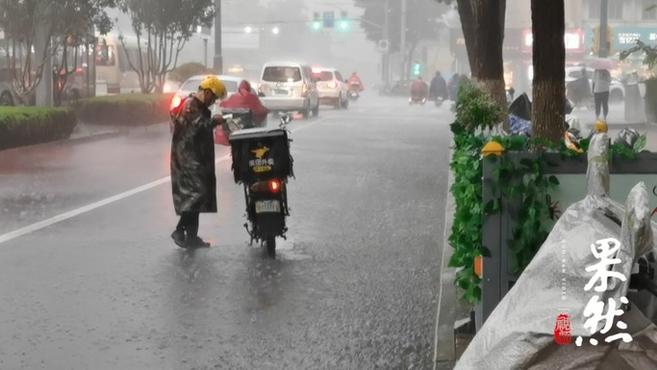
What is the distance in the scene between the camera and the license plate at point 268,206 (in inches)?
421

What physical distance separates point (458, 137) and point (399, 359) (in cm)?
196

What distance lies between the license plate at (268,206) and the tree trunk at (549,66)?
2.76 meters

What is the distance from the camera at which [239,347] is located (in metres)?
7.36

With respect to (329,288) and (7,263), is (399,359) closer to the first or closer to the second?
(329,288)

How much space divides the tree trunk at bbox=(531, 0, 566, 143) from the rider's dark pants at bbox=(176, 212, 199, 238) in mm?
3668

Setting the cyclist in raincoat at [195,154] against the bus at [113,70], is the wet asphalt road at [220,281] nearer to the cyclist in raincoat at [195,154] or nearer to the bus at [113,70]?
the cyclist in raincoat at [195,154]

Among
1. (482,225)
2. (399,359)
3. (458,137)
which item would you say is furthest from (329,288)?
(482,225)

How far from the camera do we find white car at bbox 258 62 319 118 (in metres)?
41.3

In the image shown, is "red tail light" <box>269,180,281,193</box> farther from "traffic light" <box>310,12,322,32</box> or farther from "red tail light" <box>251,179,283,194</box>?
"traffic light" <box>310,12,322,32</box>

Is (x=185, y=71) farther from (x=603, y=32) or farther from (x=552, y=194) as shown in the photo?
(x=552, y=194)

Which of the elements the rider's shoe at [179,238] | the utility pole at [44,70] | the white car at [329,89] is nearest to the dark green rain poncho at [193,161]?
the rider's shoe at [179,238]

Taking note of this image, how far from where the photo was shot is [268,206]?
10703 mm

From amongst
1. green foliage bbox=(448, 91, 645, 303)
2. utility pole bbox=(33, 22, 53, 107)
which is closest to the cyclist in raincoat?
green foliage bbox=(448, 91, 645, 303)

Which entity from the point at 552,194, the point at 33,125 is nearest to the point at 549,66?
the point at 552,194
